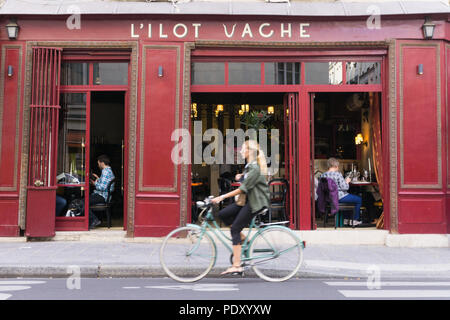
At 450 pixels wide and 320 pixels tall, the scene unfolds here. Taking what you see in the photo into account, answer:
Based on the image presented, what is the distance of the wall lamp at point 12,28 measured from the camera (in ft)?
28.4

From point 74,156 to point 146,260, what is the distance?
3.56 meters

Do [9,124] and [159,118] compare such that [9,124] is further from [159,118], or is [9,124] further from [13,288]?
[13,288]

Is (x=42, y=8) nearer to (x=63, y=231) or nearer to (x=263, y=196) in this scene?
(x=63, y=231)

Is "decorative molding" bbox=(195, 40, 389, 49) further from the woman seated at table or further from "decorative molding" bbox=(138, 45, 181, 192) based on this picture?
the woman seated at table

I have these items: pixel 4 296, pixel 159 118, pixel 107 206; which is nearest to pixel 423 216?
pixel 159 118

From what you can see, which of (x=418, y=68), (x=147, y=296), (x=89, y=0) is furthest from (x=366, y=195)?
(x=89, y=0)

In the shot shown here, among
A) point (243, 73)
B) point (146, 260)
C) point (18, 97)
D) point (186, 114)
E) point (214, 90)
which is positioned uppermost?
point (243, 73)

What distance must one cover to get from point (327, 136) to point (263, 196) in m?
8.85

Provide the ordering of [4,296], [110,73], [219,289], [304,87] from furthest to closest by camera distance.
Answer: [110,73], [304,87], [219,289], [4,296]

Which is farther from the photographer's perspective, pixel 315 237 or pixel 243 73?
pixel 243 73

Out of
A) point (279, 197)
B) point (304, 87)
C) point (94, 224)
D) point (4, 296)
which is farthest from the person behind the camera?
point (279, 197)

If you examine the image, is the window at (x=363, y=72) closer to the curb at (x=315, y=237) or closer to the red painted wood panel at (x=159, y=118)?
the curb at (x=315, y=237)

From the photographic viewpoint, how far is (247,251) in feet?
18.9
